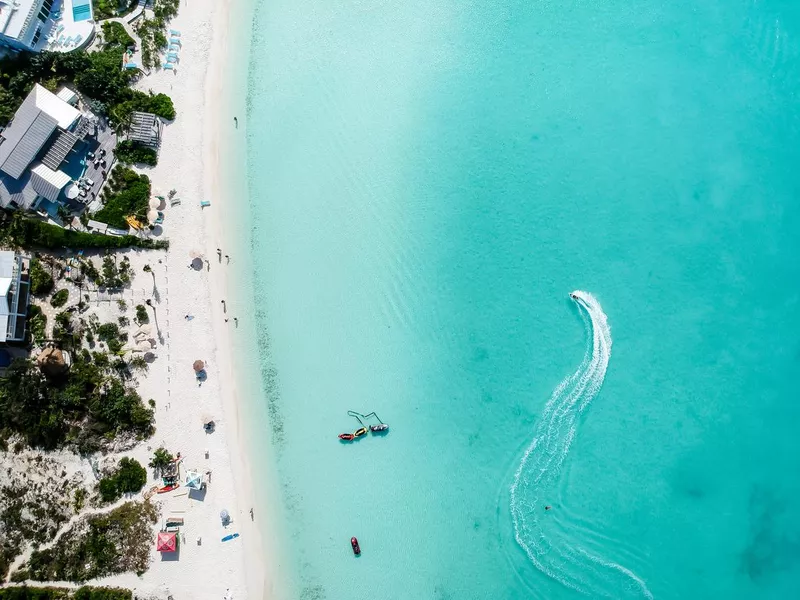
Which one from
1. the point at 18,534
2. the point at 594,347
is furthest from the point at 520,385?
the point at 18,534

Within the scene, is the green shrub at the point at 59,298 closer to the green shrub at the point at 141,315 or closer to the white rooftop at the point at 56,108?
the green shrub at the point at 141,315

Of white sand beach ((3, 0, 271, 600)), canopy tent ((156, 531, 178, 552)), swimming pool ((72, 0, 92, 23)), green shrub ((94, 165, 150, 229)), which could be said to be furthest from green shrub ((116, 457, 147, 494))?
swimming pool ((72, 0, 92, 23))

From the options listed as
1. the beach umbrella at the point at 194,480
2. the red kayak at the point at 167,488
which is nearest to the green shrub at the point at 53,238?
the beach umbrella at the point at 194,480

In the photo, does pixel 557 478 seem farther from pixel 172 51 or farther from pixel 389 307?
pixel 172 51

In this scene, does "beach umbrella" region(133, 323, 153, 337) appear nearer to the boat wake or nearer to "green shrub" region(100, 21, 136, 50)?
"green shrub" region(100, 21, 136, 50)

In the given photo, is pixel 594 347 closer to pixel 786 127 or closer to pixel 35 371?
pixel 786 127

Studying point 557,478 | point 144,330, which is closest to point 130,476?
point 144,330
